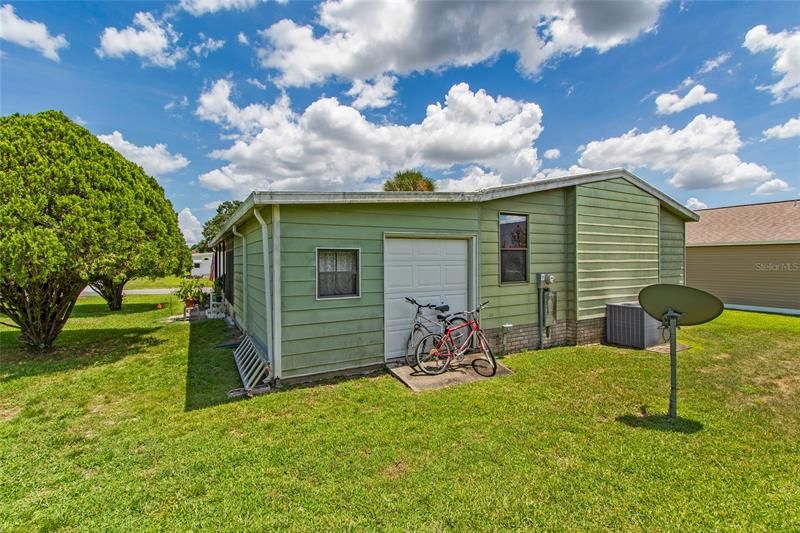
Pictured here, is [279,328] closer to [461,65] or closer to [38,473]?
[38,473]

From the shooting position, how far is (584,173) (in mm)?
6988

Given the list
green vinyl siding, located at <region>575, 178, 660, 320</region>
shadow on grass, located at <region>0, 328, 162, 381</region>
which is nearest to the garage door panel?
green vinyl siding, located at <region>575, 178, 660, 320</region>

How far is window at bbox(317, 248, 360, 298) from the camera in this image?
507 cm

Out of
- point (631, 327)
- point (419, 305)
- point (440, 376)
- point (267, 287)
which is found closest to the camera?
point (267, 287)

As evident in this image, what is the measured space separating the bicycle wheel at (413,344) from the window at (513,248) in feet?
6.32

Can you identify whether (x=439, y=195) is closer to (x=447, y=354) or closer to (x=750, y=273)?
(x=447, y=354)

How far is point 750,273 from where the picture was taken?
12258 millimetres

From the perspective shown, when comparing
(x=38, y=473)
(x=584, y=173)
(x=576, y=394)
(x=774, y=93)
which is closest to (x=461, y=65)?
(x=584, y=173)

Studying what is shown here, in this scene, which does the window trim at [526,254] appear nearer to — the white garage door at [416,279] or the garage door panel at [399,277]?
the white garage door at [416,279]

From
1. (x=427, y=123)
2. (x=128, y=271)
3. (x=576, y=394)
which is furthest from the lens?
(x=427, y=123)

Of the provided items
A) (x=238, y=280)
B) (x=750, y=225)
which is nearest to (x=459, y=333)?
(x=238, y=280)

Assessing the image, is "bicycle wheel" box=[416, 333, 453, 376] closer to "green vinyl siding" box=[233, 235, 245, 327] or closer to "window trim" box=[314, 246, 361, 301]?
"window trim" box=[314, 246, 361, 301]

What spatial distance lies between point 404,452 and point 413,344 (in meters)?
2.60

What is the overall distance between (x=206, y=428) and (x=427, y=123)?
12830mm
